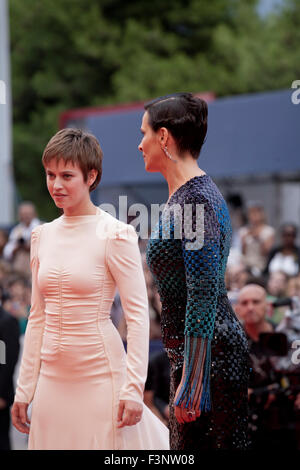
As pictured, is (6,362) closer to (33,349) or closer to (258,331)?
(258,331)

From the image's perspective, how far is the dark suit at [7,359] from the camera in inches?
212

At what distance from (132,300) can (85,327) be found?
175mm

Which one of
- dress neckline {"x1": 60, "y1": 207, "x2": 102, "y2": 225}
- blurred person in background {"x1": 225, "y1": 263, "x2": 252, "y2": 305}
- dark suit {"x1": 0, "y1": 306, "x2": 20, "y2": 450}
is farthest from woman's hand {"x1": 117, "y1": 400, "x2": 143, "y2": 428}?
blurred person in background {"x1": 225, "y1": 263, "x2": 252, "y2": 305}

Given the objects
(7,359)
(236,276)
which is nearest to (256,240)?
(236,276)

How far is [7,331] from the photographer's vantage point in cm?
542

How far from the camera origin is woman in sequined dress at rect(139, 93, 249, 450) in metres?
2.28

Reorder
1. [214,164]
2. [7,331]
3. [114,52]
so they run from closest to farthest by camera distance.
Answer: [7,331]
[214,164]
[114,52]

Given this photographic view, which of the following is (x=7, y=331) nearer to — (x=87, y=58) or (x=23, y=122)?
(x=87, y=58)

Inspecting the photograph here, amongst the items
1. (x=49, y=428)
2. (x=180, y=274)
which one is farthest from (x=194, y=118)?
(x=49, y=428)

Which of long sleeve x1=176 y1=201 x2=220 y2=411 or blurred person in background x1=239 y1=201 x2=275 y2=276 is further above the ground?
blurred person in background x1=239 y1=201 x2=275 y2=276

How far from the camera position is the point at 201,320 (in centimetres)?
226

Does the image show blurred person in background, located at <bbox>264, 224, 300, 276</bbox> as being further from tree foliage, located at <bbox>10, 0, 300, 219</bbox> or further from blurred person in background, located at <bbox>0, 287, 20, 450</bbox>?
tree foliage, located at <bbox>10, 0, 300, 219</bbox>

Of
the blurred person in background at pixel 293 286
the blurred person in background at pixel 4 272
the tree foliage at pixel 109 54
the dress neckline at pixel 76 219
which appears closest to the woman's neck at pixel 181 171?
the dress neckline at pixel 76 219

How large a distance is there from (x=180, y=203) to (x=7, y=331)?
3.30m
